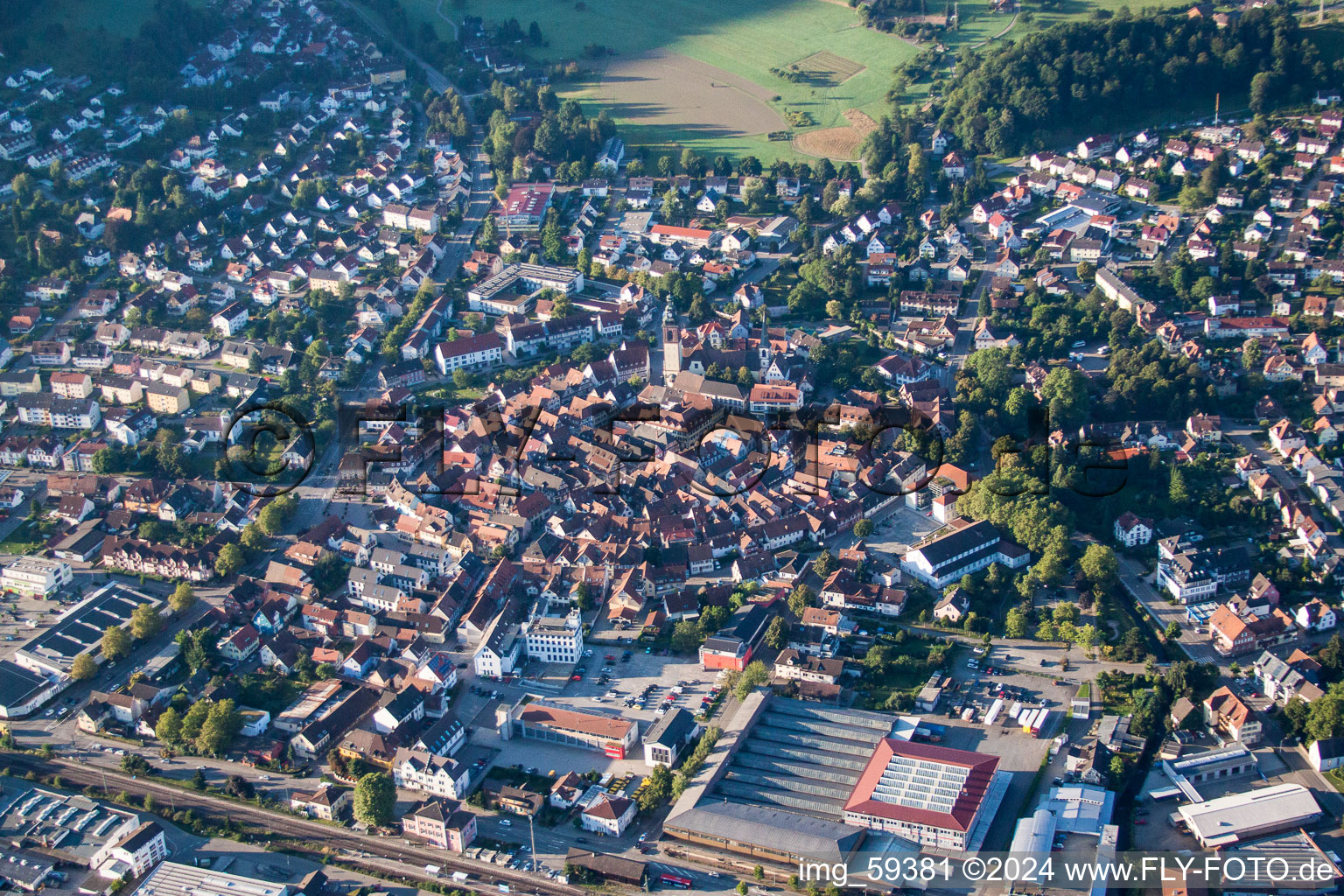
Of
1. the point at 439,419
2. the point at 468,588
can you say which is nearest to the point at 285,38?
the point at 439,419

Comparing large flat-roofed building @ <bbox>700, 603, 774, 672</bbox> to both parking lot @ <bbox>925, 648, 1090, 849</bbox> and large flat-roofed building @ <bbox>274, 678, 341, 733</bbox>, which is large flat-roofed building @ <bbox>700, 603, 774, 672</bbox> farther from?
large flat-roofed building @ <bbox>274, 678, 341, 733</bbox>

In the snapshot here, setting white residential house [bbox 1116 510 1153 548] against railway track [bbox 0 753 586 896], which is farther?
white residential house [bbox 1116 510 1153 548]

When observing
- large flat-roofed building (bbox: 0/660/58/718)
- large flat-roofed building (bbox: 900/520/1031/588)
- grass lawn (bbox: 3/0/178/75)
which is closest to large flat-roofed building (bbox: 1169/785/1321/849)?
large flat-roofed building (bbox: 900/520/1031/588)

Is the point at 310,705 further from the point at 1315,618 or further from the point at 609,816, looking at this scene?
the point at 1315,618

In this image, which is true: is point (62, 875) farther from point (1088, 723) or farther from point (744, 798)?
point (1088, 723)

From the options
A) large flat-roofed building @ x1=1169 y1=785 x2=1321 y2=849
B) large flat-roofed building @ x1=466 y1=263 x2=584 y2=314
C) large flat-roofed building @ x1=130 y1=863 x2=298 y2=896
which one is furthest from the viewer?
large flat-roofed building @ x1=466 y1=263 x2=584 y2=314

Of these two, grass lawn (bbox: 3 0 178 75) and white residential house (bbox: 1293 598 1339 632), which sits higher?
grass lawn (bbox: 3 0 178 75)

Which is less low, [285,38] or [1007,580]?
[285,38]
